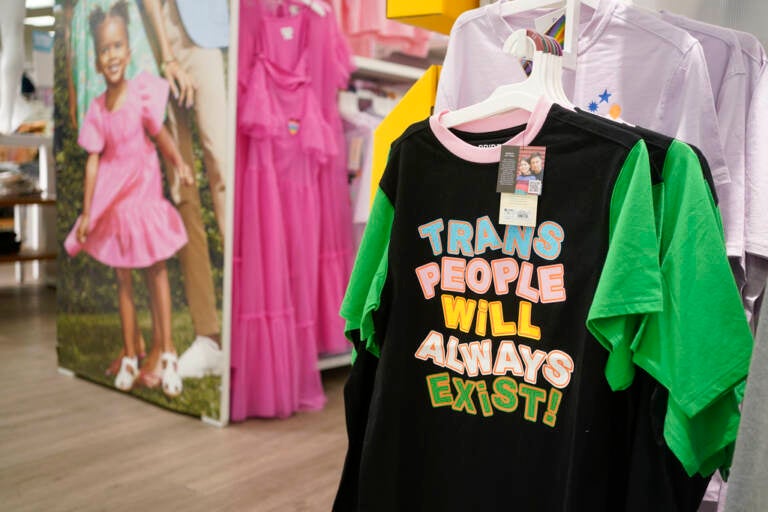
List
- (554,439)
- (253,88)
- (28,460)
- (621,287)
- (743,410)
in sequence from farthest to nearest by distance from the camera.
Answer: (253,88) < (28,460) < (554,439) < (621,287) < (743,410)

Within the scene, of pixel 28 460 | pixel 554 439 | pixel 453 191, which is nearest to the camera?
pixel 554 439

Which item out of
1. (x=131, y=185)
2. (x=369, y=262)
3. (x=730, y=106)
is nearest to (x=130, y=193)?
(x=131, y=185)

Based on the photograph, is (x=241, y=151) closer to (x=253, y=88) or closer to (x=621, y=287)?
(x=253, y=88)

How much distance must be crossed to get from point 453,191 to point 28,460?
2.18 metres

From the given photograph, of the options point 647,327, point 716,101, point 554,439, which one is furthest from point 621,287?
point 716,101

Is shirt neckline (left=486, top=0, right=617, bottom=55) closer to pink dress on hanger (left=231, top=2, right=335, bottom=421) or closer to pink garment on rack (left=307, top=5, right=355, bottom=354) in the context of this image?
pink dress on hanger (left=231, top=2, right=335, bottom=421)

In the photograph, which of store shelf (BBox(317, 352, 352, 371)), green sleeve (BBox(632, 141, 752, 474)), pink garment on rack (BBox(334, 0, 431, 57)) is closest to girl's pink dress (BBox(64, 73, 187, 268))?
store shelf (BBox(317, 352, 352, 371))

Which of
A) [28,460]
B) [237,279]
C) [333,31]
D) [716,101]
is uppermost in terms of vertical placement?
[333,31]

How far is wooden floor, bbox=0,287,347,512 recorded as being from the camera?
2395mm

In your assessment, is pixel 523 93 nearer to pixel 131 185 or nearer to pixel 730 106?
pixel 730 106

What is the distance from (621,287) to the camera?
1044 mm

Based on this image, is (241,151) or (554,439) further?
(241,151)

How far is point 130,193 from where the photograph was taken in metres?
3.28

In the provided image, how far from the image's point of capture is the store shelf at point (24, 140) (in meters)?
5.39
